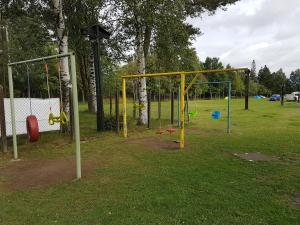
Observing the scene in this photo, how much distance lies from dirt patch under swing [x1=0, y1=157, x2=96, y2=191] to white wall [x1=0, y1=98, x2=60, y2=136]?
313cm

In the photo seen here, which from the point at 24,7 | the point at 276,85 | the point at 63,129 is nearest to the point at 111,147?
the point at 63,129

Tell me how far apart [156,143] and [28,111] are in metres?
4.57

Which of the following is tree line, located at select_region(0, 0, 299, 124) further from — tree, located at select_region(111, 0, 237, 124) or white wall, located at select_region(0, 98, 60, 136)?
white wall, located at select_region(0, 98, 60, 136)

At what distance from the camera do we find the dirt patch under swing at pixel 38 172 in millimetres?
5535

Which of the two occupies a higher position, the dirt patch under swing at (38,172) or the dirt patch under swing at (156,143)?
the dirt patch under swing at (156,143)

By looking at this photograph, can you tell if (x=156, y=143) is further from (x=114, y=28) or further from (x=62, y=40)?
(x=114, y=28)

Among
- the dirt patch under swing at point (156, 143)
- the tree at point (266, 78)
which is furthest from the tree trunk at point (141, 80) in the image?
the tree at point (266, 78)

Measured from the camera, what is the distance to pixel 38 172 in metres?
6.24

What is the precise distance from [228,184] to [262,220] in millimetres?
1359

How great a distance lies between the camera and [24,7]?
13.8 meters

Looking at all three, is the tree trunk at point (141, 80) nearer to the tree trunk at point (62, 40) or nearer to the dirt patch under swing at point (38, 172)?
the tree trunk at point (62, 40)

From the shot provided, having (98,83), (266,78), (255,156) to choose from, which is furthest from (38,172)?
(266,78)

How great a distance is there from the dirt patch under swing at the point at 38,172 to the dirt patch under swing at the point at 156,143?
229 cm

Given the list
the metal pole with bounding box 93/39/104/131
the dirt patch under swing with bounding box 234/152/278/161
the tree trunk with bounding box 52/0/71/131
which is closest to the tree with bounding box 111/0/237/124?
the metal pole with bounding box 93/39/104/131
